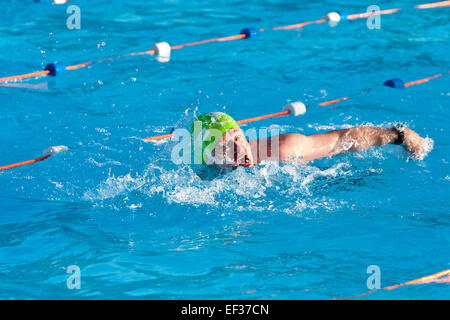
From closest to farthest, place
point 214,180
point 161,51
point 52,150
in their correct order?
point 214,180 → point 52,150 → point 161,51

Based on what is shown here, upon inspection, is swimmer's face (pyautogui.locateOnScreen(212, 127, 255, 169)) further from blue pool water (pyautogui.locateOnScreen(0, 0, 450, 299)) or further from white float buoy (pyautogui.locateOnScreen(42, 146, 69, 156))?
white float buoy (pyautogui.locateOnScreen(42, 146, 69, 156))

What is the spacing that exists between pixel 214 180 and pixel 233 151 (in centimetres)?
26

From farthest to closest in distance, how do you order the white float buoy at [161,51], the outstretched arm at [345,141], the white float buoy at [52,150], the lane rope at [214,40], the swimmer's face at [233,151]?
the white float buoy at [161,51] → the lane rope at [214,40] → the white float buoy at [52,150] → the outstretched arm at [345,141] → the swimmer's face at [233,151]

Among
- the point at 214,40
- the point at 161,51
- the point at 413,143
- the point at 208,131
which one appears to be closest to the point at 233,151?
the point at 208,131

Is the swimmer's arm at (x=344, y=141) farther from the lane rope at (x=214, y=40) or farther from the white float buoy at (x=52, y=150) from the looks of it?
the lane rope at (x=214, y=40)

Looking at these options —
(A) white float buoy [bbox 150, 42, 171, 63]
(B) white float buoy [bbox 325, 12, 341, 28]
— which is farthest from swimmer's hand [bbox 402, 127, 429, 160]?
(B) white float buoy [bbox 325, 12, 341, 28]

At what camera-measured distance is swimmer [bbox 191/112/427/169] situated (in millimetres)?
4133

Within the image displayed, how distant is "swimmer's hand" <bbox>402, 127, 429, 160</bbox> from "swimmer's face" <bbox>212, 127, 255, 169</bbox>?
3.46 feet

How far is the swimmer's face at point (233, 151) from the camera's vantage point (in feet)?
13.5

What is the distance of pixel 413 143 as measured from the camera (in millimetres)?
4438

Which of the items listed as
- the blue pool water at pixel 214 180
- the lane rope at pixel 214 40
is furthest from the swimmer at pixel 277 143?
the lane rope at pixel 214 40

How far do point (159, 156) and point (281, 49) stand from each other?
9.10 ft

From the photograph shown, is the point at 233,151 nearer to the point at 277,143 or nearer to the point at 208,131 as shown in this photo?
the point at 208,131

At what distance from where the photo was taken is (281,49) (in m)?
7.03
